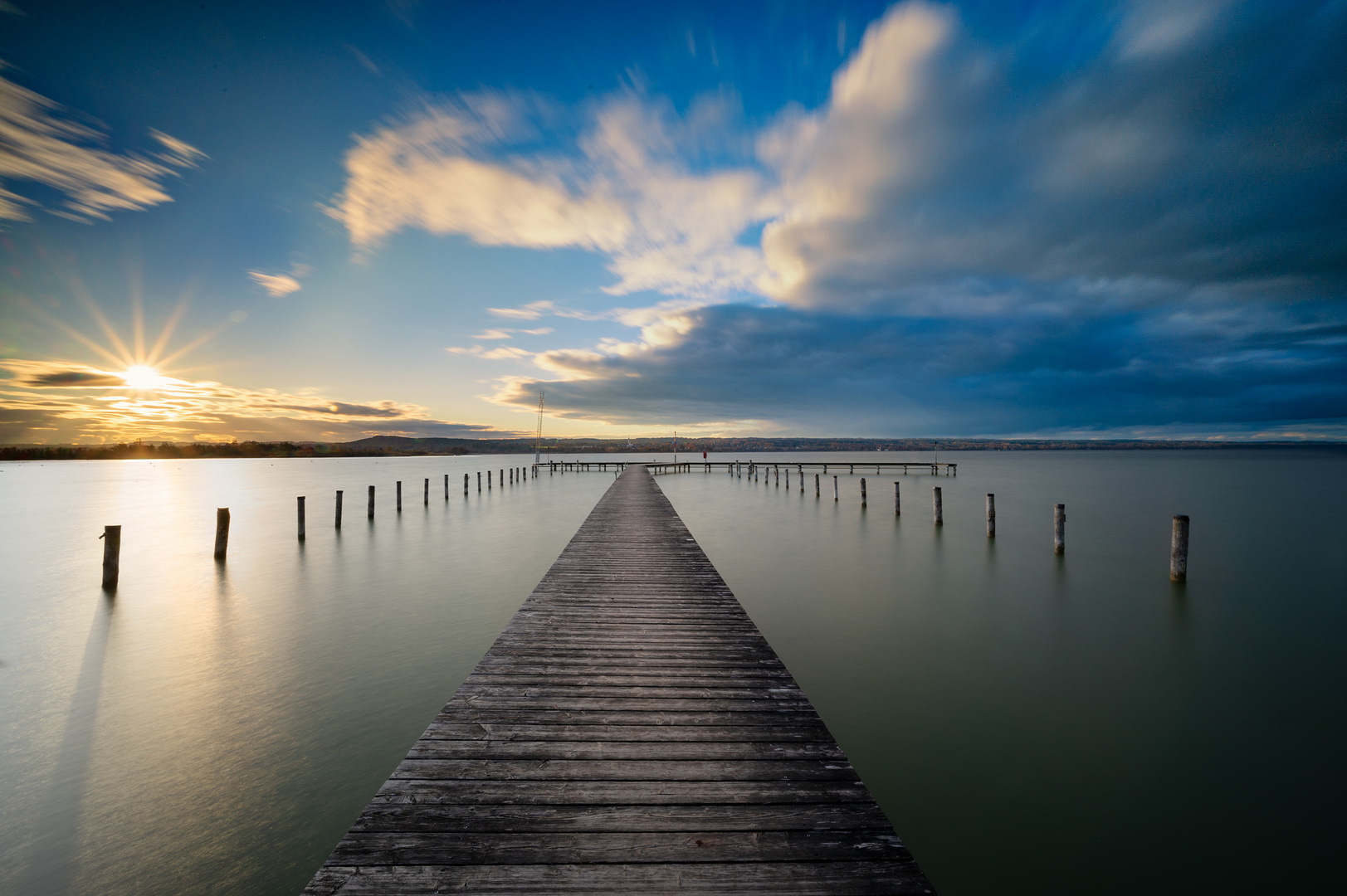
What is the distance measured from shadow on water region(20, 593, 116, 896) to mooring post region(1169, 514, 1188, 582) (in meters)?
18.3

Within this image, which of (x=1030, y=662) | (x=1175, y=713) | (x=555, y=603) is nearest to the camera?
(x=1175, y=713)

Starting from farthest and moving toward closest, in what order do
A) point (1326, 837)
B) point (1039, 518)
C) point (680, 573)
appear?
point (1039, 518) → point (680, 573) → point (1326, 837)

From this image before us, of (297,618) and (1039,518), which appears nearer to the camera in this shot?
(297,618)

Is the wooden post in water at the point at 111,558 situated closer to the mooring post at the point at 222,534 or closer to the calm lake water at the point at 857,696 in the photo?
the calm lake water at the point at 857,696

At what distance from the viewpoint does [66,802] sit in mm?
5184

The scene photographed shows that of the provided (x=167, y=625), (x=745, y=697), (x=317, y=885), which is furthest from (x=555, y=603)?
(x=167, y=625)

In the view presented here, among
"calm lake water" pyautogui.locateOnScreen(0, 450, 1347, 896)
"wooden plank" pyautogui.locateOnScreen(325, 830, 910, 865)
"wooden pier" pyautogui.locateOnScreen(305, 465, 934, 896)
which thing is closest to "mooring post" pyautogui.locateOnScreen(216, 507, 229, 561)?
"calm lake water" pyautogui.locateOnScreen(0, 450, 1347, 896)

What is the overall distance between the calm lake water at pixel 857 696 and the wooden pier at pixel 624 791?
1821 mm

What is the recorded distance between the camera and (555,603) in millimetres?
7516

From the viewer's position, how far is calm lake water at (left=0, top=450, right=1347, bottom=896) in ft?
14.9

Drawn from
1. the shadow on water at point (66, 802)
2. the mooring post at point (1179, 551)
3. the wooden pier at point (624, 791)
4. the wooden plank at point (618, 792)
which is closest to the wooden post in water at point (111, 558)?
the shadow on water at point (66, 802)

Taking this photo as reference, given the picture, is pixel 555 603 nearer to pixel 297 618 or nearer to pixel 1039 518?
pixel 297 618

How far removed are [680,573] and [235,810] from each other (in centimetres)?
605

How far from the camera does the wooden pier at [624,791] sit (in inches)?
106
